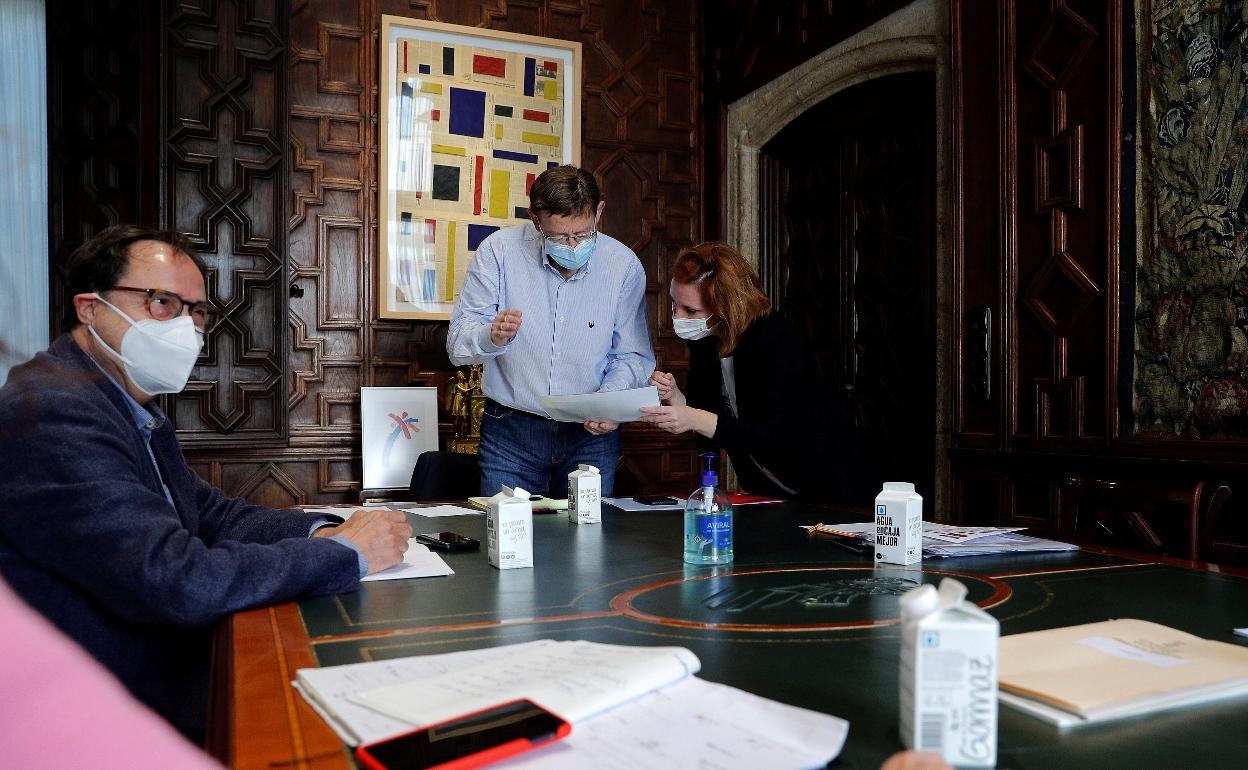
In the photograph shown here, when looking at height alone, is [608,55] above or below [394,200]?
above

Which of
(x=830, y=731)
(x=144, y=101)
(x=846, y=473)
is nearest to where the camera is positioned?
(x=830, y=731)

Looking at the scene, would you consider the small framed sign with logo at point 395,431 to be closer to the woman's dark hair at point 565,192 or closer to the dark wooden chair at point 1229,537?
the woman's dark hair at point 565,192

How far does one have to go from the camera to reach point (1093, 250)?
125 inches

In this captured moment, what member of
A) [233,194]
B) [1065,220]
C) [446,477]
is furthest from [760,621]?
[233,194]

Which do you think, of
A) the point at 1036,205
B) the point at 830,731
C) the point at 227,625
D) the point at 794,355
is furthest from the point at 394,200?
the point at 830,731

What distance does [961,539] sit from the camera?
1897mm

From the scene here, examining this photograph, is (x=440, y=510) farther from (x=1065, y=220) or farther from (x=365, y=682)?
(x=1065, y=220)

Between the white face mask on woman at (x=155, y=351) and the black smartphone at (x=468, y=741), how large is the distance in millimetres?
1047

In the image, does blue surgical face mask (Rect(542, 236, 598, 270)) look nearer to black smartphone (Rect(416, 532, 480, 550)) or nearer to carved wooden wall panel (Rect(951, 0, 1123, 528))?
black smartphone (Rect(416, 532, 480, 550))

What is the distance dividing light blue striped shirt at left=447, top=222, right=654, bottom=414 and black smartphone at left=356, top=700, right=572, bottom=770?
244 cm

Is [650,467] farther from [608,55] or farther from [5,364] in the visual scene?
[5,364]

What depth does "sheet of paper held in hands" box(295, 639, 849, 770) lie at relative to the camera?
0.74 m

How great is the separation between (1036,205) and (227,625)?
3.10 metres

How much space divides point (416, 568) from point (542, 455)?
1481 mm
